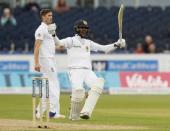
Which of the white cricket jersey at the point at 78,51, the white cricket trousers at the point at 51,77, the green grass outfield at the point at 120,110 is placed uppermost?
the white cricket jersey at the point at 78,51

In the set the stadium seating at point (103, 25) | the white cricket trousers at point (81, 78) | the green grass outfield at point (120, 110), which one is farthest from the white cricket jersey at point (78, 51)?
the stadium seating at point (103, 25)

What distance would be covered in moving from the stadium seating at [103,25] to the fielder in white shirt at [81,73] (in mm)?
13050

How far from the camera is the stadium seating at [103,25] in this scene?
28.2m

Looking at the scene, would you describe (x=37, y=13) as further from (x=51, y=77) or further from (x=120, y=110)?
(x=51, y=77)

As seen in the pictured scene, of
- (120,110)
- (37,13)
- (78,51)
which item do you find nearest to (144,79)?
(37,13)

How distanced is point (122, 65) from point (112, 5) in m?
6.72

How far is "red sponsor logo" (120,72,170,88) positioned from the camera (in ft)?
83.7

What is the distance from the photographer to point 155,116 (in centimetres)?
1605

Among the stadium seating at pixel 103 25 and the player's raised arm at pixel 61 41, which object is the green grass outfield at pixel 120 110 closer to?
the player's raised arm at pixel 61 41

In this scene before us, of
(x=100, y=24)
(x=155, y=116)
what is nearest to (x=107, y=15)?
(x=100, y=24)

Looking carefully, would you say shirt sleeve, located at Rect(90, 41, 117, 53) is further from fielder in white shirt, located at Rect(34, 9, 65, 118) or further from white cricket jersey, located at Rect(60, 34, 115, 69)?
fielder in white shirt, located at Rect(34, 9, 65, 118)

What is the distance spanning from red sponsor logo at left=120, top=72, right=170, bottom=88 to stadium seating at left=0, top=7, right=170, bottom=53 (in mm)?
2196

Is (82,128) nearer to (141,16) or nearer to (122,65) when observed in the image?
(122,65)

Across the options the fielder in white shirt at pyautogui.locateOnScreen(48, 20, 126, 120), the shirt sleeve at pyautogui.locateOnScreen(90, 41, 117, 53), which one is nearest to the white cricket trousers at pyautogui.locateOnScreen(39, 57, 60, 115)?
the fielder in white shirt at pyautogui.locateOnScreen(48, 20, 126, 120)
